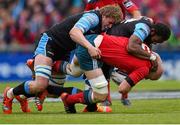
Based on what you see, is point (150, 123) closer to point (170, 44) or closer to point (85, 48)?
point (85, 48)

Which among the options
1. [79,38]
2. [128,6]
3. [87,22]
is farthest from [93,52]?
[128,6]

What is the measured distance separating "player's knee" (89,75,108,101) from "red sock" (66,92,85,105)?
24 cm

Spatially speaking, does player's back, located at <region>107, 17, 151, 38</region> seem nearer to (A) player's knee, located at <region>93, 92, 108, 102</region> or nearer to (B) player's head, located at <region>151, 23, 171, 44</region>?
(B) player's head, located at <region>151, 23, 171, 44</region>

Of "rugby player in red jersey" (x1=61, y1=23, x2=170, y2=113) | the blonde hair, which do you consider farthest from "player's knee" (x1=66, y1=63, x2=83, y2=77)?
the blonde hair

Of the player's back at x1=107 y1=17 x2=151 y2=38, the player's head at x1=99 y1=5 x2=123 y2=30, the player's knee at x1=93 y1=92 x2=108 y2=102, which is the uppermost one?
the player's head at x1=99 y1=5 x2=123 y2=30

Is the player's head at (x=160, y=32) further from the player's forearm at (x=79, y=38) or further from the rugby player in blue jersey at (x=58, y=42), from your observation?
the player's forearm at (x=79, y=38)

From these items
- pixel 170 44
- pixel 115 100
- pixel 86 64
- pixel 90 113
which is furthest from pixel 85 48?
pixel 170 44

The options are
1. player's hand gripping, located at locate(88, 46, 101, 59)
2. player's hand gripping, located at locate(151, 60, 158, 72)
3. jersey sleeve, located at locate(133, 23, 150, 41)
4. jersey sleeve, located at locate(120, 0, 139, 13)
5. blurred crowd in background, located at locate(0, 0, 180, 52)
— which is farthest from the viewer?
blurred crowd in background, located at locate(0, 0, 180, 52)

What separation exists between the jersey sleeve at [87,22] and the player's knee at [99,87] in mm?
779

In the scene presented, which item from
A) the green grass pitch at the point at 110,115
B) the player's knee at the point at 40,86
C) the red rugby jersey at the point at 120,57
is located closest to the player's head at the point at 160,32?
the red rugby jersey at the point at 120,57

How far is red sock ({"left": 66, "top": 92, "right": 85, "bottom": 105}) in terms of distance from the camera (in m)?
12.3

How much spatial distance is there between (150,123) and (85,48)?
210 cm

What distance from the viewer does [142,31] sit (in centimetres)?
1223

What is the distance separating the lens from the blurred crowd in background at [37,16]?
2512 centimetres
